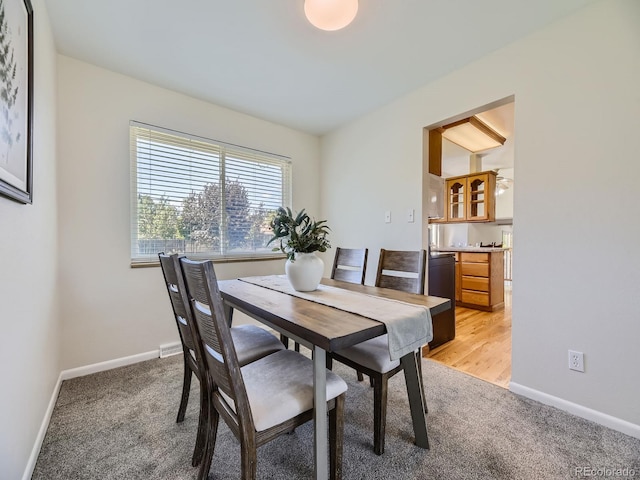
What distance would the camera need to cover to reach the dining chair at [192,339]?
120cm

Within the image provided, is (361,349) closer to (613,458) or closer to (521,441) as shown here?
(521,441)

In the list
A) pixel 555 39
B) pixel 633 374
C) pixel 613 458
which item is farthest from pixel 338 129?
pixel 613 458

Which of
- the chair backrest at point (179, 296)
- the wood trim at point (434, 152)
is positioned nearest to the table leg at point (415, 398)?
the chair backrest at point (179, 296)

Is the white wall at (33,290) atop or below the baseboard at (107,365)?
atop

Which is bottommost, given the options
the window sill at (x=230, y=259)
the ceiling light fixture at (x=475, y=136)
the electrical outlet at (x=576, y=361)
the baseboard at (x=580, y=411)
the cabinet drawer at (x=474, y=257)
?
the baseboard at (x=580, y=411)

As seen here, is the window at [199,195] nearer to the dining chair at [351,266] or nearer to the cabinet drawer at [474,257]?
the dining chair at [351,266]

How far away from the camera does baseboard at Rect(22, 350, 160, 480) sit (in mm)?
1244

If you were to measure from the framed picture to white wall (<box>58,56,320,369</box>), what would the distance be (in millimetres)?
899

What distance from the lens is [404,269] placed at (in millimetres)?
1876

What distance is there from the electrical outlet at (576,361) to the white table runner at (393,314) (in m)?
1.09

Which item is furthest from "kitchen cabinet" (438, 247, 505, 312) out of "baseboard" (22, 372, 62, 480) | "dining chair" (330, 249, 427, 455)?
"baseboard" (22, 372, 62, 480)

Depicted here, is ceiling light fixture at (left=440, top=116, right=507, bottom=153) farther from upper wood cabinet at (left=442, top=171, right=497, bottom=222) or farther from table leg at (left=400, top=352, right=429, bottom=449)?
table leg at (left=400, top=352, right=429, bottom=449)

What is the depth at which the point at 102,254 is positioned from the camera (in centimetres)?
217

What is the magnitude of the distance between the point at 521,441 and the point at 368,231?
1.97 m
